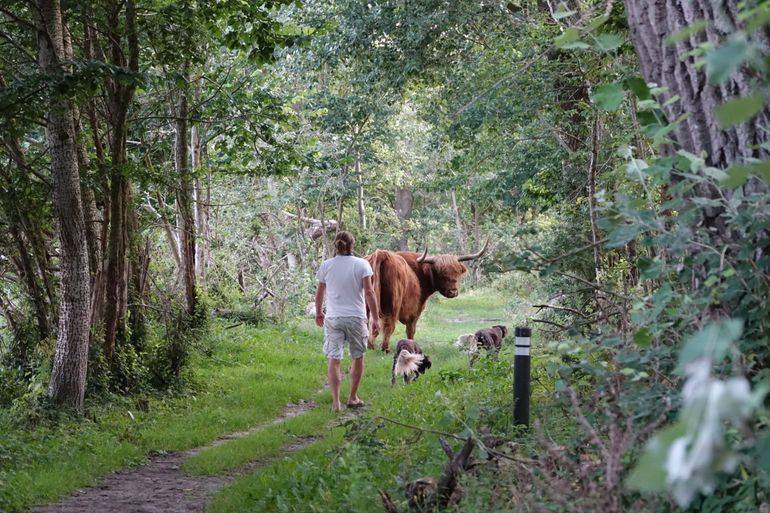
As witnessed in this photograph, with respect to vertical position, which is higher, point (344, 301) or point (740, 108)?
point (740, 108)

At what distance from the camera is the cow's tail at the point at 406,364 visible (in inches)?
501

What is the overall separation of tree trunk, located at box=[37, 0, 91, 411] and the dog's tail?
4.41 meters

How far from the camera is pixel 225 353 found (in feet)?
53.0

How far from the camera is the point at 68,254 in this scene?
10.2 metres

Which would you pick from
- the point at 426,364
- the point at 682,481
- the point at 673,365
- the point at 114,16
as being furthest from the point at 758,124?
the point at 426,364

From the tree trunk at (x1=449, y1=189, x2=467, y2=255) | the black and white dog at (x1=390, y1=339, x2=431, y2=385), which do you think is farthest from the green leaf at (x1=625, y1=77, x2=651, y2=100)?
the tree trunk at (x1=449, y1=189, x2=467, y2=255)

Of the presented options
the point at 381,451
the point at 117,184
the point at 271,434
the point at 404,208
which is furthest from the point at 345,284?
the point at 404,208

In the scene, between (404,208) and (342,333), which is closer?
(342,333)

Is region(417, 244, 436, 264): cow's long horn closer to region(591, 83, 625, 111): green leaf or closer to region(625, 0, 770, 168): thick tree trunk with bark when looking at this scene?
region(625, 0, 770, 168): thick tree trunk with bark

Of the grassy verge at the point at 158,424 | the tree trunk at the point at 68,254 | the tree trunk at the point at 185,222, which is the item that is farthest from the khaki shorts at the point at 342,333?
the tree trunk at the point at 185,222

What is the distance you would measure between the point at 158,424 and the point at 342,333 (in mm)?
2463

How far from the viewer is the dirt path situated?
7.19 m

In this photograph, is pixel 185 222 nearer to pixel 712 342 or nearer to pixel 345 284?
A: pixel 345 284

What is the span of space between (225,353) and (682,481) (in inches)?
597
